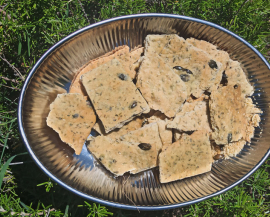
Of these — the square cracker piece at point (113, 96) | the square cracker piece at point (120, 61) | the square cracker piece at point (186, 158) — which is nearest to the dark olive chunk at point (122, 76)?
the square cracker piece at point (113, 96)

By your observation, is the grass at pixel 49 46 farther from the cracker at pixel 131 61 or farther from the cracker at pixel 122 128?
the cracker at pixel 122 128

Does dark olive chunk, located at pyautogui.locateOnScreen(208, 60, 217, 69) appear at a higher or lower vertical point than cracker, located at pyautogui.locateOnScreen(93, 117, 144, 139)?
higher

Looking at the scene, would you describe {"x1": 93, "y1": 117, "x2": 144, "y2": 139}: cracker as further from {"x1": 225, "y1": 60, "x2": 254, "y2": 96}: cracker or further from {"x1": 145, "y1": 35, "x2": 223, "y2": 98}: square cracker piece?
{"x1": 225, "y1": 60, "x2": 254, "y2": 96}: cracker

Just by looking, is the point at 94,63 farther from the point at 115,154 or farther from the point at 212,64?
the point at 212,64

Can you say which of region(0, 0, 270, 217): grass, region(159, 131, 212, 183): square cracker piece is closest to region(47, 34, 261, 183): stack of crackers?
region(159, 131, 212, 183): square cracker piece

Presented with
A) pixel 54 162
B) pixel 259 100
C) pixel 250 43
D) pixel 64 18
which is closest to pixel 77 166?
pixel 54 162
